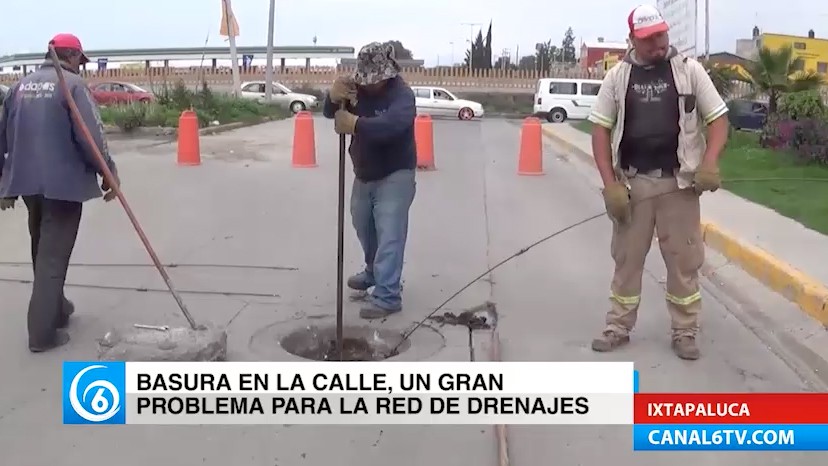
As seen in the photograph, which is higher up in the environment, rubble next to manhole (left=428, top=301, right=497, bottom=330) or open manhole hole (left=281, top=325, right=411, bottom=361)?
rubble next to manhole (left=428, top=301, right=497, bottom=330)

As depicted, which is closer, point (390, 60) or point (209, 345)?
point (209, 345)

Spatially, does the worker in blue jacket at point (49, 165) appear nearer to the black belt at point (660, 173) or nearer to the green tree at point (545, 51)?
the black belt at point (660, 173)

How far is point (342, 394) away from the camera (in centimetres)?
429

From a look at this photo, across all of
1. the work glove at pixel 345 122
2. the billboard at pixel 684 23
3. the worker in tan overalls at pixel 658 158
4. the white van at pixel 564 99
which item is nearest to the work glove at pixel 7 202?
the work glove at pixel 345 122

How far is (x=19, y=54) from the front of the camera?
2395 inches

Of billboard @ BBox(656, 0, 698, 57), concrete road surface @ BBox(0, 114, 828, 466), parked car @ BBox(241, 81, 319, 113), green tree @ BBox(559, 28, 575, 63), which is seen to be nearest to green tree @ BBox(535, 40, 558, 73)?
green tree @ BBox(559, 28, 575, 63)

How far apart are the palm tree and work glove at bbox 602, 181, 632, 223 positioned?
1312cm

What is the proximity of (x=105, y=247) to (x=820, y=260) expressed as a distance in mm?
5934

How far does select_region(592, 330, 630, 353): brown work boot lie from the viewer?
17.1ft

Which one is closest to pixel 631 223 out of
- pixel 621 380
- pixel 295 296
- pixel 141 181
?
pixel 621 380

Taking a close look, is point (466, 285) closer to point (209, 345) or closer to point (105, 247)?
point (209, 345)

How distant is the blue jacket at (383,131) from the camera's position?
549 cm

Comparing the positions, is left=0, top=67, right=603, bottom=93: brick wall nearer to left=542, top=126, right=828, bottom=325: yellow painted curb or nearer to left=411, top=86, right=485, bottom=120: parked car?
left=411, top=86, right=485, bottom=120: parked car

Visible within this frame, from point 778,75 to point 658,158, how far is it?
45.0ft
